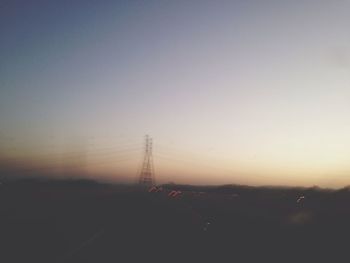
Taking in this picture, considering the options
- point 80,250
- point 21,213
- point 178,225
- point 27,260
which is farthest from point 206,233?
point 21,213

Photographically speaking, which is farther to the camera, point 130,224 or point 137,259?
point 130,224

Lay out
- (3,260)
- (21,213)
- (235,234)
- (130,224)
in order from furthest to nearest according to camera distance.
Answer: (21,213)
(130,224)
(235,234)
(3,260)

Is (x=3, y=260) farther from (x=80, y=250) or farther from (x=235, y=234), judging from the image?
(x=235, y=234)

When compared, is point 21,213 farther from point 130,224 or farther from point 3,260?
point 3,260

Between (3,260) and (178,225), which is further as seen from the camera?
(178,225)

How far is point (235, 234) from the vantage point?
16953 millimetres

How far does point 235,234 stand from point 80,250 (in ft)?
22.3

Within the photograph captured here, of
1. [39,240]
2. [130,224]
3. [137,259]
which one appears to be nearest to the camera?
[137,259]

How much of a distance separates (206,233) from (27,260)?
812 cm

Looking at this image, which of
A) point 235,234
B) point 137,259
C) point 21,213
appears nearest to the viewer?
point 137,259

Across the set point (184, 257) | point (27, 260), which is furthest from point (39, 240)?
point (184, 257)

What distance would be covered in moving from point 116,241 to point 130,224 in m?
5.81

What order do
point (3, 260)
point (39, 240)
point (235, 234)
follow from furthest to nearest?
point (235, 234) < point (39, 240) < point (3, 260)

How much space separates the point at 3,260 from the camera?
1020cm
